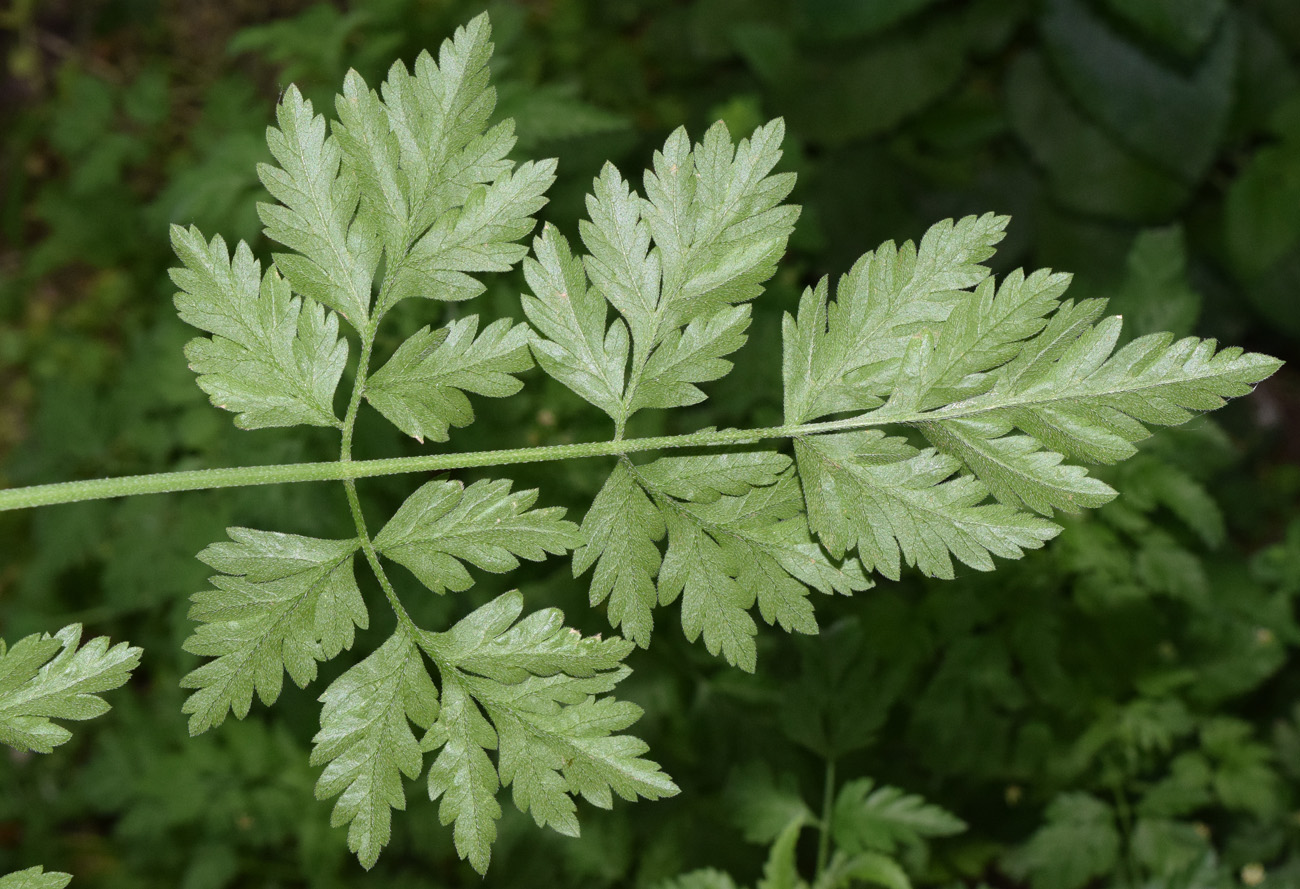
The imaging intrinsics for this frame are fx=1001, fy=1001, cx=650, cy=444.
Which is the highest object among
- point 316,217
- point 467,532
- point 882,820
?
point 316,217

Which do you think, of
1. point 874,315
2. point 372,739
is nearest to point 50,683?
point 372,739

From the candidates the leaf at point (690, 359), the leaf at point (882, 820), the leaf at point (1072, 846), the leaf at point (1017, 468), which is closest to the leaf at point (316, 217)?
the leaf at point (690, 359)

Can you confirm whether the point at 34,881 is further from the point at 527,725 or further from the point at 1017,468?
the point at 1017,468

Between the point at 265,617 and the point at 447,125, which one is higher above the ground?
the point at 447,125

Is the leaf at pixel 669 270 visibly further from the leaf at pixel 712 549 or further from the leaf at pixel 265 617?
the leaf at pixel 265 617

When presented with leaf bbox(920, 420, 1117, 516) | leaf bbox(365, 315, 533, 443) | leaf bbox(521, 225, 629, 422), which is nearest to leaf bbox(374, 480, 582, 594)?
leaf bbox(365, 315, 533, 443)

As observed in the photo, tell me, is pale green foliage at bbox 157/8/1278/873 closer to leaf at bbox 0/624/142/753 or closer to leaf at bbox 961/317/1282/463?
leaf at bbox 961/317/1282/463
